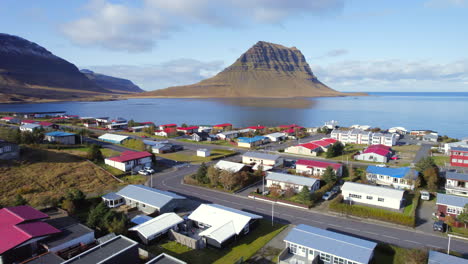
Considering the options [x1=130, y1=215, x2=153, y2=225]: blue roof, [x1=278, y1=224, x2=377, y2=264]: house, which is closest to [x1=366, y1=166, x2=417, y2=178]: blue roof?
[x1=278, y1=224, x2=377, y2=264]: house

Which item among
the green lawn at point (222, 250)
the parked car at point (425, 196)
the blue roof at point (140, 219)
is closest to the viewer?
the green lawn at point (222, 250)

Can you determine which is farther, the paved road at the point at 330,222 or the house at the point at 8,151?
the house at the point at 8,151

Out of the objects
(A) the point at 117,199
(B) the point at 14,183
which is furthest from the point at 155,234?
(B) the point at 14,183

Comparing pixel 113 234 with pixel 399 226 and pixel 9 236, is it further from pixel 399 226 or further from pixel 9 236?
pixel 399 226

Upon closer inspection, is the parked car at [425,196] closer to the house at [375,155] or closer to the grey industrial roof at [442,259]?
the grey industrial roof at [442,259]

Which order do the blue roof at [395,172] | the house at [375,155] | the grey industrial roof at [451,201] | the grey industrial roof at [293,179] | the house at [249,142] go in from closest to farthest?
the grey industrial roof at [451,201], the grey industrial roof at [293,179], the blue roof at [395,172], the house at [375,155], the house at [249,142]

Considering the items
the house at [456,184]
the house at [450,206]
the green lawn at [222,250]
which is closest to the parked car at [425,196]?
the house at [450,206]

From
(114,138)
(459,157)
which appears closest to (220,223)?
(459,157)
